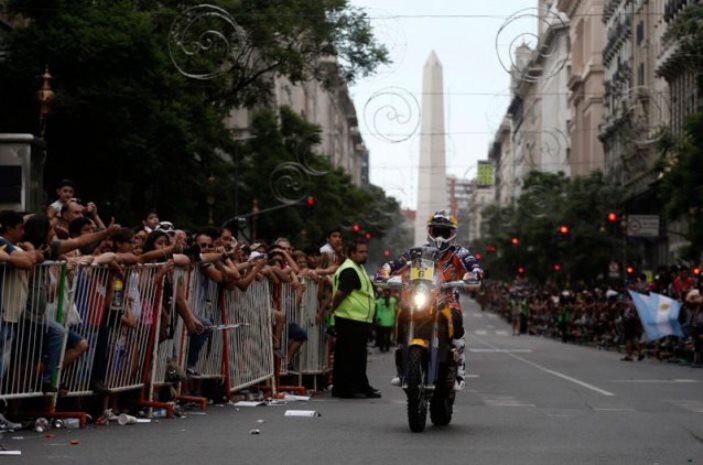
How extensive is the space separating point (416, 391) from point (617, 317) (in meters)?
34.6

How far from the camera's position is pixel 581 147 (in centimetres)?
11069

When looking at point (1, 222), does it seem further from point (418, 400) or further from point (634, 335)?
point (634, 335)

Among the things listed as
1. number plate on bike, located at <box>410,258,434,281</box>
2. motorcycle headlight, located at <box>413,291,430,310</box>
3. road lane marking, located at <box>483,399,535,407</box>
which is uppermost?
number plate on bike, located at <box>410,258,434,281</box>

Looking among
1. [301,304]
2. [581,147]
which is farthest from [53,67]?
[581,147]

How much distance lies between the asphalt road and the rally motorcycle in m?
0.28

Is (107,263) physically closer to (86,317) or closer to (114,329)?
(86,317)

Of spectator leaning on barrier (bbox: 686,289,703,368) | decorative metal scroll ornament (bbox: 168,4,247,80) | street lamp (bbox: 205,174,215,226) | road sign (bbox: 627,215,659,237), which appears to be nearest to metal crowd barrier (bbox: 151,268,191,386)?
spectator leaning on barrier (bbox: 686,289,703,368)

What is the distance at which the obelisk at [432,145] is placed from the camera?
143m

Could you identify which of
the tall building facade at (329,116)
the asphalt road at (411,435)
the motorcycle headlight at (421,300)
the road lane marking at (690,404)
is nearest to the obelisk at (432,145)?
the tall building facade at (329,116)

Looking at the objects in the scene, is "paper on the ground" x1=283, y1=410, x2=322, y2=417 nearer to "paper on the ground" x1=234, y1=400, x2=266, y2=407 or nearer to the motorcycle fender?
"paper on the ground" x1=234, y1=400, x2=266, y2=407

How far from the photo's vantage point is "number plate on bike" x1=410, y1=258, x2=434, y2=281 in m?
12.9

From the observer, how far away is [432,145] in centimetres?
14288

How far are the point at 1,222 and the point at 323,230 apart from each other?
6012cm

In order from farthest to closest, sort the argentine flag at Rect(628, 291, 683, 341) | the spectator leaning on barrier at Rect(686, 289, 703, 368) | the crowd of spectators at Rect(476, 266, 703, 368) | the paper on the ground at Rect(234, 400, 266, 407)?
the argentine flag at Rect(628, 291, 683, 341) → the crowd of spectators at Rect(476, 266, 703, 368) → the spectator leaning on barrier at Rect(686, 289, 703, 368) → the paper on the ground at Rect(234, 400, 266, 407)
